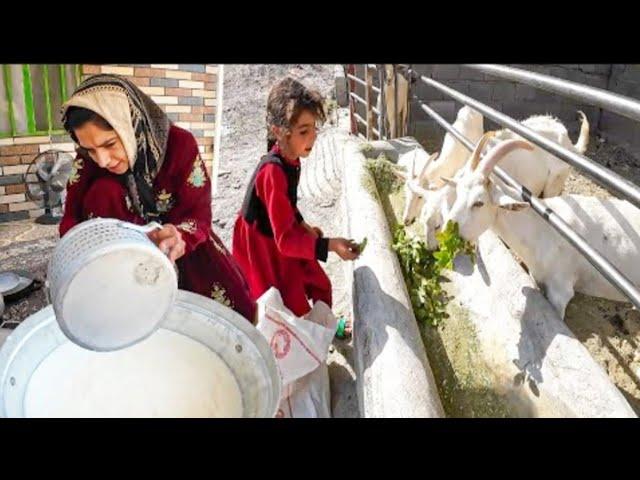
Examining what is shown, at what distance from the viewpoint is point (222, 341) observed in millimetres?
1702

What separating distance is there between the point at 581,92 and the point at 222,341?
1.22 m

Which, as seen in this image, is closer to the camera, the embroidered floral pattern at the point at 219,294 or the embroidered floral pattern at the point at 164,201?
the embroidered floral pattern at the point at 164,201

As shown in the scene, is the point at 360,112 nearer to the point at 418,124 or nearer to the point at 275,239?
the point at 418,124

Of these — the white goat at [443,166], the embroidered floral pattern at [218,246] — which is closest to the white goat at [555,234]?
the white goat at [443,166]

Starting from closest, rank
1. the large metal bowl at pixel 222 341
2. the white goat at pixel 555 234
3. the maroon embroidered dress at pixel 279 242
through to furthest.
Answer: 1. the large metal bowl at pixel 222 341
2. the maroon embroidered dress at pixel 279 242
3. the white goat at pixel 555 234

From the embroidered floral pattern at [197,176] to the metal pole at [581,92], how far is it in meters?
1.17

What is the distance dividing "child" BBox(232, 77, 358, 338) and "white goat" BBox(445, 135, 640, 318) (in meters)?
0.61

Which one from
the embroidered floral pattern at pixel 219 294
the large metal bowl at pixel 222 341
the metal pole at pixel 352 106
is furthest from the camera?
the metal pole at pixel 352 106

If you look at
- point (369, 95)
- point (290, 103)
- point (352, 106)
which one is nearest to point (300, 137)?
point (290, 103)

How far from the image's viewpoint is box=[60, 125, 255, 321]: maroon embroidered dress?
2139 mm

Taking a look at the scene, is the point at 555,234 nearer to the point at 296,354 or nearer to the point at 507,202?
the point at 507,202

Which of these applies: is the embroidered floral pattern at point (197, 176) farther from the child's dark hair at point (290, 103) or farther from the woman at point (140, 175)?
the child's dark hair at point (290, 103)

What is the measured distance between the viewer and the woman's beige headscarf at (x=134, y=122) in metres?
1.92
